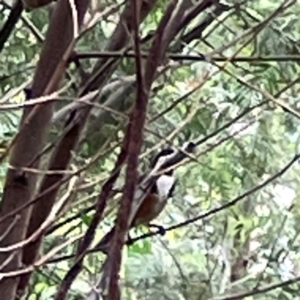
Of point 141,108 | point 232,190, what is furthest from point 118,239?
point 232,190

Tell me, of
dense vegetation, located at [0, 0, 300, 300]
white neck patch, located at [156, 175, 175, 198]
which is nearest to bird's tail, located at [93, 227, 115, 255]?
dense vegetation, located at [0, 0, 300, 300]

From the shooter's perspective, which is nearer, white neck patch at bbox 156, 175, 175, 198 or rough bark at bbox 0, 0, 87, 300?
rough bark at bbox 0, 0, 87, 300

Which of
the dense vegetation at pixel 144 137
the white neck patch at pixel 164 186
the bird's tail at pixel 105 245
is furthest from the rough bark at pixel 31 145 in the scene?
the white neck patch at pixel 164 186

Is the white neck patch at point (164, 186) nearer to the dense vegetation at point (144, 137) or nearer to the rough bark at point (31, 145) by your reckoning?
the dense vegetation at point (144, 137)

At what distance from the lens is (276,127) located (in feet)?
7.62

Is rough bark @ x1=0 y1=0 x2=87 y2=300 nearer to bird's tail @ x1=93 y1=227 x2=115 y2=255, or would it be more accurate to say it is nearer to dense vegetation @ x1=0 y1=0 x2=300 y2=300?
dense vegetation @ x1=0 y1=0 x2=300 y2=300

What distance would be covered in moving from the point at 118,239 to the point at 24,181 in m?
0.52

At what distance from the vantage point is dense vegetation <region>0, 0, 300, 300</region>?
95 centimetres

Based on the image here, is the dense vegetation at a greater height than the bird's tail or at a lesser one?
greater

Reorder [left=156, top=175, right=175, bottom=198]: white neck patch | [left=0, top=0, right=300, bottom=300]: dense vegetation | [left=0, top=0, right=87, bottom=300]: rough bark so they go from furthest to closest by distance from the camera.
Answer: [left=156, top=175, right=175, bottom=198]: white neck patch
[left=0, top=0, right=87, bottom=300]: rough bark
[left=0, top=0, right=300, bottom=300]: dense vegetation

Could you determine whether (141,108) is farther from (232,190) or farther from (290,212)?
(290,212)

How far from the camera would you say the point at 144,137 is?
1.14m

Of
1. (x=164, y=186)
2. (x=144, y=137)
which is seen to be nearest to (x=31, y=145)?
(x=144, y=137)

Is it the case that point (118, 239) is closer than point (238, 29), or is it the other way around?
point (118, 239)
